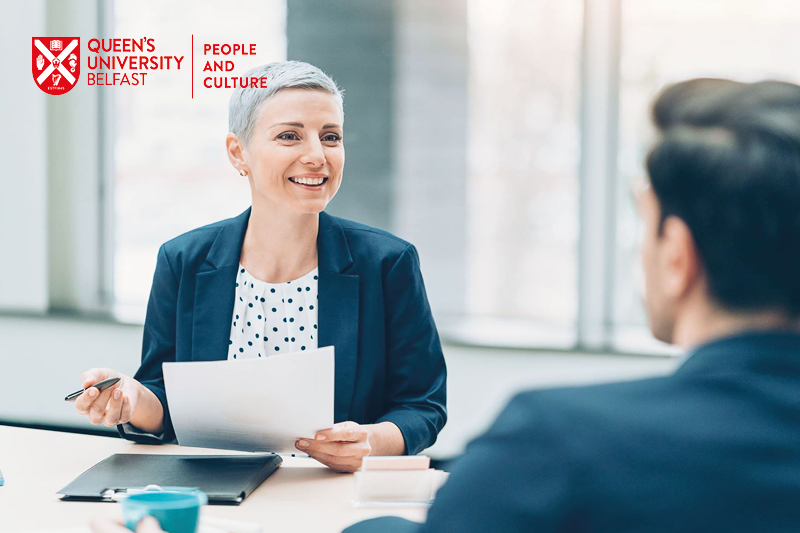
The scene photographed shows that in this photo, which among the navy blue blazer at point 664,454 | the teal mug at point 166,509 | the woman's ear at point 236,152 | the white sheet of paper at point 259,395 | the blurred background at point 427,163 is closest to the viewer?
Answer: the navy blue blazer at point 664,454

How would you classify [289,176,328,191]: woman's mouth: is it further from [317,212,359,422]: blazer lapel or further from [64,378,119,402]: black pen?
[64,378,119,402]: black pen

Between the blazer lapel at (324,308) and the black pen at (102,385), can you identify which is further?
the blazer lapel at (324,308)

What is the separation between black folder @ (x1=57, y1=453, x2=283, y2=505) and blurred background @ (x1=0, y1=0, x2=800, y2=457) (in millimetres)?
1629

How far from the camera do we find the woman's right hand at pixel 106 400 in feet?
5.62

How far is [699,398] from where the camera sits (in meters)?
0.71

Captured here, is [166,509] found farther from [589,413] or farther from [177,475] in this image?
[589,413]

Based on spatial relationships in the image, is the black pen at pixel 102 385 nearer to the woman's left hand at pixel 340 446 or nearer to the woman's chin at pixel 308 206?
the woman's left hand at pixel 340 446

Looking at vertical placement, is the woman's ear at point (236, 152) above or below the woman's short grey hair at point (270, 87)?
below

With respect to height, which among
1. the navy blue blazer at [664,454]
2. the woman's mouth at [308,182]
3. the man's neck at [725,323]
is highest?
the woman's mouth at [308,182]

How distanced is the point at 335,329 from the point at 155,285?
0.46 metres

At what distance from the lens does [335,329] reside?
6.44 ft

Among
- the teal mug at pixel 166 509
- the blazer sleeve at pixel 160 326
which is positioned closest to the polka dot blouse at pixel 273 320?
the blazer sleeve at pixel 160 326

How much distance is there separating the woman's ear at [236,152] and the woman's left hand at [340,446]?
0.75 metres

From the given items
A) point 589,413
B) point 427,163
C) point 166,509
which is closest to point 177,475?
point 166,509
